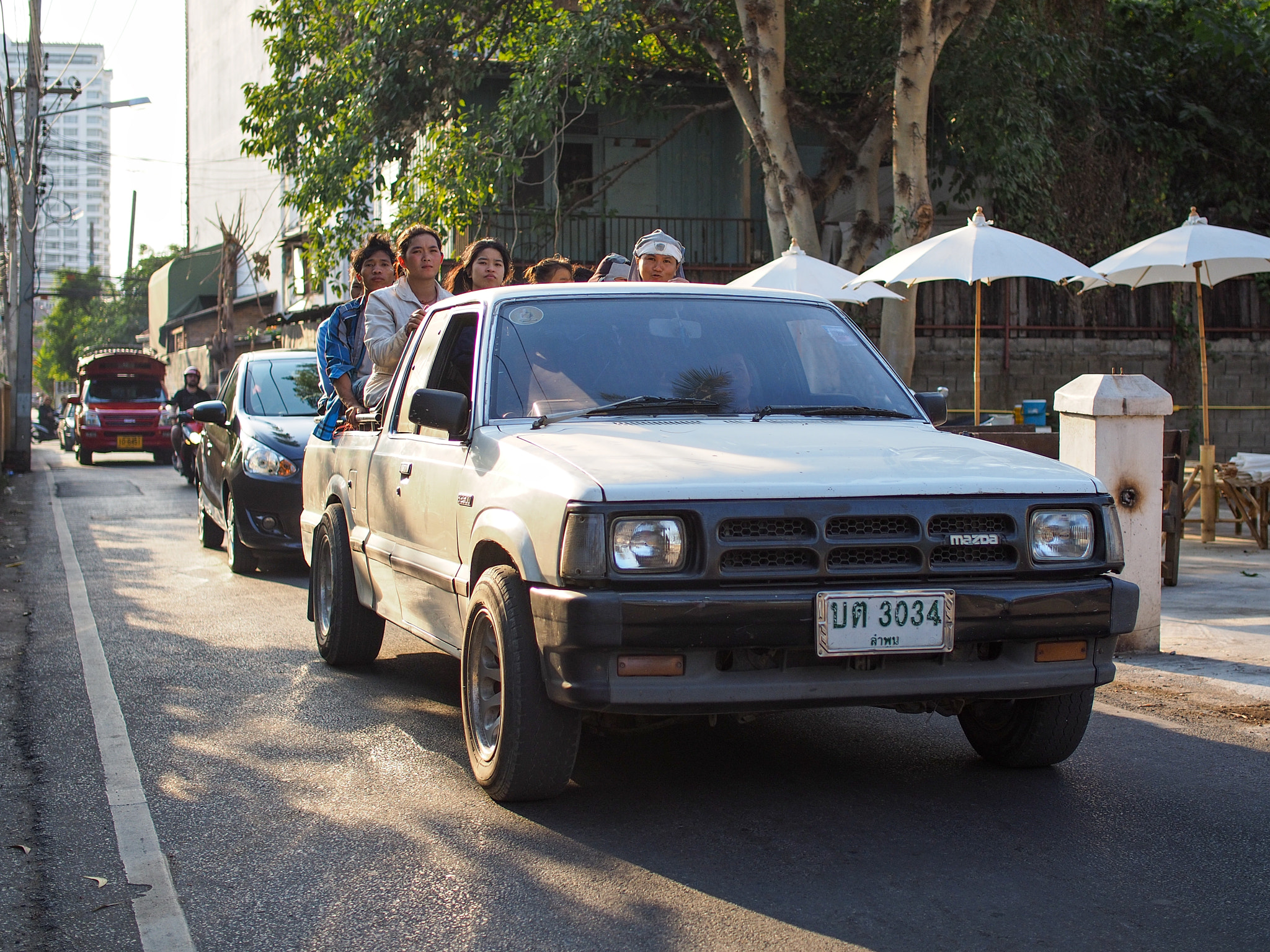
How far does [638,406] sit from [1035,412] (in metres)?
11.7

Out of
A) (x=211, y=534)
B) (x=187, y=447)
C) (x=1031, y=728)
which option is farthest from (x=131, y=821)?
(x=187, y=447)

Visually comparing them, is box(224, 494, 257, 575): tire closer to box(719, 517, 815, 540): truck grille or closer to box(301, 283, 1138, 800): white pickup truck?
box(301, 283, 1138, 800): white pickup truck

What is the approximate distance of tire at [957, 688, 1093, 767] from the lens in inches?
185

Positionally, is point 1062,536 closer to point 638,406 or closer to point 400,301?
point 638,406

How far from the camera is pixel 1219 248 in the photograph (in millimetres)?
11766

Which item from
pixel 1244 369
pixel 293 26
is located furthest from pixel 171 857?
pixel 1244 369

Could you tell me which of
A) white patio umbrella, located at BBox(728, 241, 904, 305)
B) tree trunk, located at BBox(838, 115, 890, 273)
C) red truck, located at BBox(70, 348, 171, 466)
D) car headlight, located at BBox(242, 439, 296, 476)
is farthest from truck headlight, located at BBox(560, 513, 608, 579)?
red truck, located at BBox(70, 348, 171, 466)

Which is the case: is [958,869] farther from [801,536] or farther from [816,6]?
[816,6]

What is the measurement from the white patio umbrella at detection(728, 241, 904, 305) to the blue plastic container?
2693 millimetres

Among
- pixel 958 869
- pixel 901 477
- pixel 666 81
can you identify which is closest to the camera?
pixel 958 869

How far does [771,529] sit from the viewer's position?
13.2 ft

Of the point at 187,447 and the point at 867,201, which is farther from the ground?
the point at 867,201

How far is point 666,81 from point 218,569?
13.9 metres

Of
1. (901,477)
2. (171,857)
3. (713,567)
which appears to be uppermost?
(901,477)
